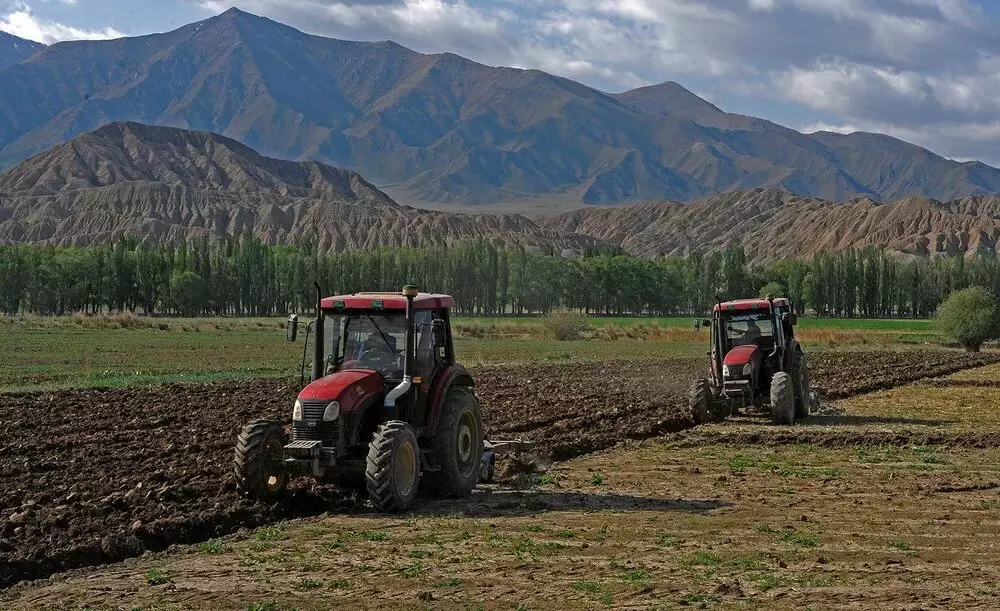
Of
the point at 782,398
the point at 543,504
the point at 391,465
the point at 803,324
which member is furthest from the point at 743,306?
the point at 803,324

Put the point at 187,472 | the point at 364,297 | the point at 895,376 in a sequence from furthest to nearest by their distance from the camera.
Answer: the point at 895,376
the point at 187,472
the point at 364,297

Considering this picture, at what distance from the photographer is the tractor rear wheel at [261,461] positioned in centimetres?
1438

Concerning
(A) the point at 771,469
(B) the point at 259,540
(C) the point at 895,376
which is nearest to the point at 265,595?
(B) the point at 259,540

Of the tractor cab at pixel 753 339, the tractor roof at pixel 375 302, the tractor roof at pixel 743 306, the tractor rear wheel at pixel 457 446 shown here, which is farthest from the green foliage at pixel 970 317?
the tractor roof at pixel 375 302

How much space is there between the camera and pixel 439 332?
15828 millimetres

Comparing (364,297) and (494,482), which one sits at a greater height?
(364,297)

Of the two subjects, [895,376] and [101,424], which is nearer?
[101,424]

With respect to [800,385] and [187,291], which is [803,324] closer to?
[187,291]

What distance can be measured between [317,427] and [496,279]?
152904 millimetres

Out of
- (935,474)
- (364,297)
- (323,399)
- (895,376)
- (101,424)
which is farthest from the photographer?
(895,376)

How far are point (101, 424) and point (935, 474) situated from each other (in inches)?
648

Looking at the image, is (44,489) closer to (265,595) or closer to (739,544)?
(265,595)

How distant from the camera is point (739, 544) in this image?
41.7 ft

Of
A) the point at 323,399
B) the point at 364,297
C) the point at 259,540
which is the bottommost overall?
the point at 259,540
